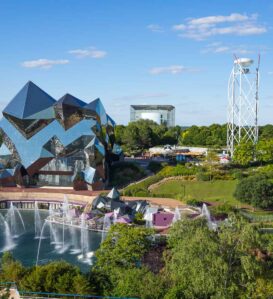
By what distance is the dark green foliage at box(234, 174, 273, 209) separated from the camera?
1778 inches

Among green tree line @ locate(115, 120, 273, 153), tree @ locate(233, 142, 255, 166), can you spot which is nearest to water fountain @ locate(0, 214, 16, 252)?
tree @ locate(233, 142, 255, 166)

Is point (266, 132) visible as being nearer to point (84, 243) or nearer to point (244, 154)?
point (244, 154)

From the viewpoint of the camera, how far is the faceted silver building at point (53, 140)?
5541 cm

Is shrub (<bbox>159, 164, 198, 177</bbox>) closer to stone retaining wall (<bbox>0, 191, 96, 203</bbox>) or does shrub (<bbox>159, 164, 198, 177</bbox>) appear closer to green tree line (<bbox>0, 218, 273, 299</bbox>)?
stone retaining wall (<bbox>0, 191, 96, 203</bbox>)

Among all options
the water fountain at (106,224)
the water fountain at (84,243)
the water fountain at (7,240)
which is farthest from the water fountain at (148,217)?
the water fountain at (7,240)

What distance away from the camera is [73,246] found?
36.4 metres

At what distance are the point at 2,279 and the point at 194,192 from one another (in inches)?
1321

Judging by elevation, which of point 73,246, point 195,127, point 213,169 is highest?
point 195,127

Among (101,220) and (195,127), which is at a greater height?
(195,127)

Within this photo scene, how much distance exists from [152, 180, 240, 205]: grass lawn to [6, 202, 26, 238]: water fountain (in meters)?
15.3

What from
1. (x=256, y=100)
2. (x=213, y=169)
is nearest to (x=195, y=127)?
(x=256, y=100)

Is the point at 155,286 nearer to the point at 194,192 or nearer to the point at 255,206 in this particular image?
the point at 255,206

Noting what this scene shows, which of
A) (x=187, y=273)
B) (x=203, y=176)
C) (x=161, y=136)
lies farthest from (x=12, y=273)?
(x=161, y=136)

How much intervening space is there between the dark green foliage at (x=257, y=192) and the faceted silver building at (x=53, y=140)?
1760 cm
